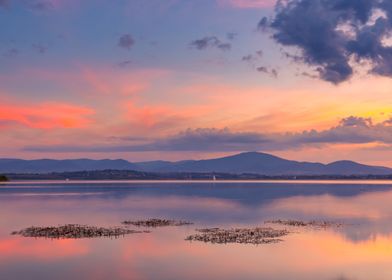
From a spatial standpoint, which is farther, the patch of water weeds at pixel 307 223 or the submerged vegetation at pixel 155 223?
the patch of water weeds at pixel 307 223

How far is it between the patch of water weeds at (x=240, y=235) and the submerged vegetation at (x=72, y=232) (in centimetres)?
808

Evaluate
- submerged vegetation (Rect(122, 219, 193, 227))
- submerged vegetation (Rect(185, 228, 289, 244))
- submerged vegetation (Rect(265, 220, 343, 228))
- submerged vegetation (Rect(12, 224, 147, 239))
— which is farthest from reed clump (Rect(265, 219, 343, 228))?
submerged vegetation (Rect(12, 224, 147, 239))

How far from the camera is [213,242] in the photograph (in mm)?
47750

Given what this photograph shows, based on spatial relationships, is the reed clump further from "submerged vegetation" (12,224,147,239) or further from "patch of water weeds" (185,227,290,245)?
"submerged vegetation" (12,224,147,239)

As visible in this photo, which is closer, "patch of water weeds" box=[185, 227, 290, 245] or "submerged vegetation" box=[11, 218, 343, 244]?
"patch of water weeds" box=[185, 227, 290, 245]

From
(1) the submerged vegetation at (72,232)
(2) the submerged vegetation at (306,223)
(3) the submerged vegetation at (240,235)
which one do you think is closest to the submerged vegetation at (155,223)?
(1) the submerged vegetation at (72,232)

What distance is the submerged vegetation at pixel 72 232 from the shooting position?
5275 centimetres

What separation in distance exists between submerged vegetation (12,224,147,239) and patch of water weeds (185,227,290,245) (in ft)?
26.5

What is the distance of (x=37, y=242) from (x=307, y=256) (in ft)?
80.3

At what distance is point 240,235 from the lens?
171 ft

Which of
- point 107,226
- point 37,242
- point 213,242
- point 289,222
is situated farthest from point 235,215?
point 37,242

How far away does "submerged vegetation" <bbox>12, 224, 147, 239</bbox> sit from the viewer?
2077 inches

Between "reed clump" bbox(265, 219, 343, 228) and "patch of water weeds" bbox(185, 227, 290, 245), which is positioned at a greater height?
"reed clump" bbox(265, 219, 343, 228)

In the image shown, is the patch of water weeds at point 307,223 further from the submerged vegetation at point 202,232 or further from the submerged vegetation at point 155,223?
the submerged vegetation at point 155,223
